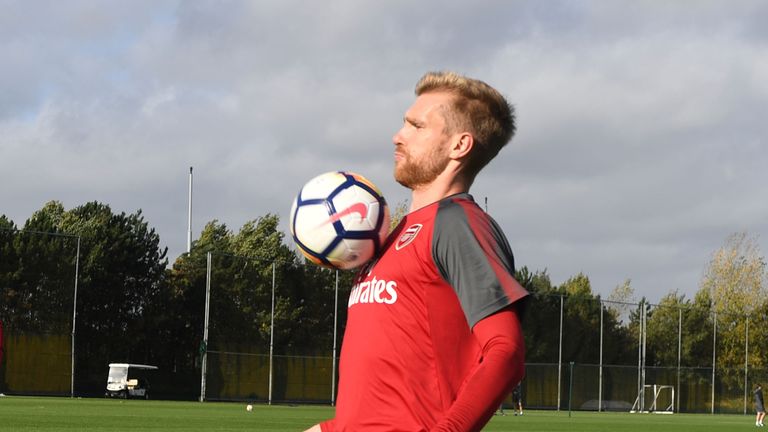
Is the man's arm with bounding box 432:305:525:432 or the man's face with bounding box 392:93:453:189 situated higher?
the man's face with bounding box 392:93:453:189

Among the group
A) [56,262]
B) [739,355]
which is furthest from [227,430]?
[739,355]

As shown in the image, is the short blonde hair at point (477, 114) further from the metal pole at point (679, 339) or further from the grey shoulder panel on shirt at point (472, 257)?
the metal pole at point (679, 339)

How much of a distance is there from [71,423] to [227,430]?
3.19 meters

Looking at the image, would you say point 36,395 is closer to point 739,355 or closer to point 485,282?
point 485,282

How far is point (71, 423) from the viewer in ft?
75.4

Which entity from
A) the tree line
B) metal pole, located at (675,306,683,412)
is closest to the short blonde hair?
the tree line

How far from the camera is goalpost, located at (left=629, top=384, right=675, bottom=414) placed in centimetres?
6075

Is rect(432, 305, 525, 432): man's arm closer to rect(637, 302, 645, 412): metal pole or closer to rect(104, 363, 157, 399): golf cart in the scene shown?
rect(104, 363, 157, 399): golf cart

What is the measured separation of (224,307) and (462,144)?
46713mm

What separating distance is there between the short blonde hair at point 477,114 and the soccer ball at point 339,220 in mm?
446

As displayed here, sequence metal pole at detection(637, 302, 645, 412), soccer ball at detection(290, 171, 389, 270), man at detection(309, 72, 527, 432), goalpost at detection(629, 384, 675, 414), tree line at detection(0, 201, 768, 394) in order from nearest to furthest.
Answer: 1. man at detection(309, 72, 527, 432)
2. soccer ball at detection(290, 171, 389, 270)
3. tree line at detection(0, 201, 768, 394)
4. goalpost at detection(629, 384, 675, 414)
5. metal pole at detection(637, 302, 645, 412)

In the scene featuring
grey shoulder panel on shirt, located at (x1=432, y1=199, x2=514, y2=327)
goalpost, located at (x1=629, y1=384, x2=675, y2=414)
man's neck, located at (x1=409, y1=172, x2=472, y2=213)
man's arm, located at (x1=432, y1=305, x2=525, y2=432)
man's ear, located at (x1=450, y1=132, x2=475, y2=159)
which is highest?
man's ear, located at (x1=450, y1=132, x2=475, y2=159)

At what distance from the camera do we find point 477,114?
3.69 metres

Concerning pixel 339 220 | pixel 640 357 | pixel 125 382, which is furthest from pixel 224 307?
pixel 339 220
